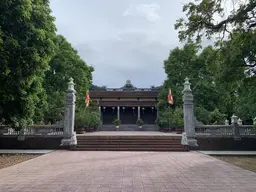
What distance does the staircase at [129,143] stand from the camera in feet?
44.4

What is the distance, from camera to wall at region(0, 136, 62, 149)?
45.7ft

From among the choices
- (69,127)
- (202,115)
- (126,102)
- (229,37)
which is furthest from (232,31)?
(126,102)

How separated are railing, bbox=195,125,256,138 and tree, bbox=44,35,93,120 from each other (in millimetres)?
11498

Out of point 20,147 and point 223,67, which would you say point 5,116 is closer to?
point 20,147

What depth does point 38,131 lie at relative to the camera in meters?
14.2

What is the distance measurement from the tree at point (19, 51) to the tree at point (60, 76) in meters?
8.70

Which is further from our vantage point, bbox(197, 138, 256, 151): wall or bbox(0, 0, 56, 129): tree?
bbox(197, 138, 256, 151): wall

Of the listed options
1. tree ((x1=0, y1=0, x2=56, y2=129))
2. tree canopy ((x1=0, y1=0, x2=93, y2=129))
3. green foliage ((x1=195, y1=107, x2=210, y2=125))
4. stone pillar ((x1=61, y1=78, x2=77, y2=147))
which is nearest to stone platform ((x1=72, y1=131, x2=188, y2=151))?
stone pillar ((x1=61, y1=78, x2=77, y2=147))

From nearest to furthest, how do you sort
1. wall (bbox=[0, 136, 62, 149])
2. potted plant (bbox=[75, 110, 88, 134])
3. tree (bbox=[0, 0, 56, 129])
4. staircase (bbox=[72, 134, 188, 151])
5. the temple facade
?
1. tree (bbox=[0, 0, 56, 129])
2. staircase (bbox=[72, 134, 188, 151])
3. wall (bbox=[0, 136, 62, 149])
4. potted plant (bbox=[75, 110, 88, 134])
5. the temple facade

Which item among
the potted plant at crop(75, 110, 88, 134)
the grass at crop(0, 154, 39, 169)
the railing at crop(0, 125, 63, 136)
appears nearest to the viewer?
the grass at crop(0, 154, 39, 169)

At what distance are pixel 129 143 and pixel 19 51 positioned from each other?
808 centimetres

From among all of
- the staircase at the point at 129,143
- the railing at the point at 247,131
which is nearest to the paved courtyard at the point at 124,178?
the staircase at the point at 129,143

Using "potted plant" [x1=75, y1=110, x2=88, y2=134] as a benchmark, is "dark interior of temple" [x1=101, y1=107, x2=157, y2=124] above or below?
above

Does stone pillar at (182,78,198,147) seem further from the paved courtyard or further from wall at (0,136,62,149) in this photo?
wall at (0,136,62,149)
